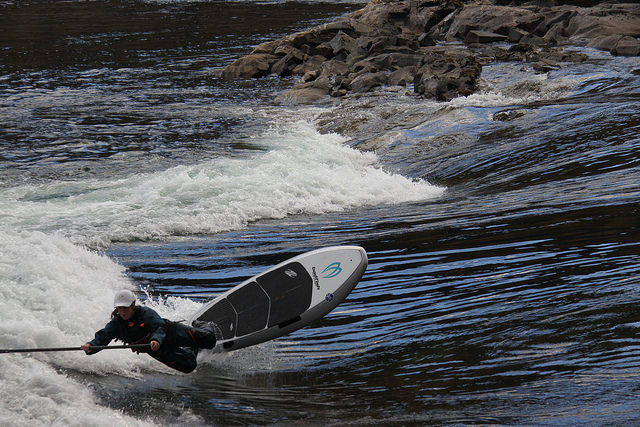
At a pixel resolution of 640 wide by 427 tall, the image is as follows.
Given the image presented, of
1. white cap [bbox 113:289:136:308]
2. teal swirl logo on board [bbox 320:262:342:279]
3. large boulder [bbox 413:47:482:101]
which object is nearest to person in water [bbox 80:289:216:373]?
white cap [bbox 113:289:136:308]

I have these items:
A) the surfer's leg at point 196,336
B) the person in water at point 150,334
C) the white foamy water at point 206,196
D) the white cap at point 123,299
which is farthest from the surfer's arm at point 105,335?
the white foamy water at point 206,196

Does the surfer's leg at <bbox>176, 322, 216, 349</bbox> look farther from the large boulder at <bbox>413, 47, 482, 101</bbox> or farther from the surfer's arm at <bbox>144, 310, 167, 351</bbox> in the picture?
the large boulder at <bbox>413, 47, 482, 101</bbox>

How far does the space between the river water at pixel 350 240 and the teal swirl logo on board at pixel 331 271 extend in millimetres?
618

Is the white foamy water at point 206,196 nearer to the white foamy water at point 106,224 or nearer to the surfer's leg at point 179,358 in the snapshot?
the white foamy water at point 106,224

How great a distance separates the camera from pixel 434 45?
32500mm

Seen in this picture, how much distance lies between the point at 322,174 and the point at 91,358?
987 centimetres

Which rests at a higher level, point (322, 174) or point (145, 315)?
point (145, 315)

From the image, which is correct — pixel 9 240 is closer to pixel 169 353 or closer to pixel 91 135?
pixel 169 353

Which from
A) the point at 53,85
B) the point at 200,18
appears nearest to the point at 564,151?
the point at 53,85

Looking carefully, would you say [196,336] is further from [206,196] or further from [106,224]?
[206,196]

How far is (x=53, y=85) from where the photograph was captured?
31.7m

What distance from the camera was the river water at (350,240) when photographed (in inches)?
330

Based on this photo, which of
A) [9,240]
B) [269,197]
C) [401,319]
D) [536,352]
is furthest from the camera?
[269,197]

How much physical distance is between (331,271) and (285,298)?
683 millimetres
